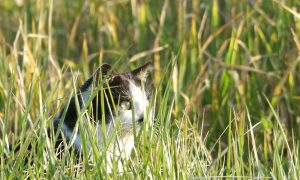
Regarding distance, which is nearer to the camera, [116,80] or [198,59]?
[116,80]

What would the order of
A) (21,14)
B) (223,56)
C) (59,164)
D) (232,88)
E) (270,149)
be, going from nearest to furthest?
(59,164)
(270,149)
(232,88)
(223,56)
(21,14)

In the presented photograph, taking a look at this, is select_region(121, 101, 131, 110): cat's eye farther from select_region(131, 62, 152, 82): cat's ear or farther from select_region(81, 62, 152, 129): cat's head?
select_region(131, 62, 152, 82): cat's ear

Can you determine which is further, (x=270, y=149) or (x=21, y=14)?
(x=21, y=14)

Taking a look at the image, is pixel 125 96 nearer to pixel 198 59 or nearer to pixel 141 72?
pixel 141 72

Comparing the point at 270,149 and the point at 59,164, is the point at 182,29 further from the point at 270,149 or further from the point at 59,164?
the point at 59,164

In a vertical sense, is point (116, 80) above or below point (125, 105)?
above

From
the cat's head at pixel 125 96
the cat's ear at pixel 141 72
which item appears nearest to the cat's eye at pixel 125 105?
the cat's head at pixel 125 96

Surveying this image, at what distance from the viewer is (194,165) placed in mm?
2588

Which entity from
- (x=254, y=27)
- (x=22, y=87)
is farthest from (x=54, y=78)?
(x=254, y=27)

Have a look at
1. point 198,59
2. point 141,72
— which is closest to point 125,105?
point 141,72

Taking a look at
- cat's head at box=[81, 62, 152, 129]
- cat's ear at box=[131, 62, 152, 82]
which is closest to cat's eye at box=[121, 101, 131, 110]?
cat's head at box=[81, 62, 152, 129]

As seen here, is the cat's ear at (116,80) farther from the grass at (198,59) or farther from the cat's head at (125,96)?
the grass at (198,59)

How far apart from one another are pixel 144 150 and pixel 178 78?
1557mm

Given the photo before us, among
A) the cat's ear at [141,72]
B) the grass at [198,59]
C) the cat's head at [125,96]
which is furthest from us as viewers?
the grass at [198,59]
